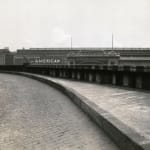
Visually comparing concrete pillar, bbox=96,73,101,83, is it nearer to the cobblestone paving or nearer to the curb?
the cobblestone paving

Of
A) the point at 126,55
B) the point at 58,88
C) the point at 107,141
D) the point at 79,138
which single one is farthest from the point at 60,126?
the point at 126,55

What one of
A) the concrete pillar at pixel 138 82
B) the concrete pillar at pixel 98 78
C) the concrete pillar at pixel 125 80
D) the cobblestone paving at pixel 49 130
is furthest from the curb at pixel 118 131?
the concrete pillar at pixel 98 78

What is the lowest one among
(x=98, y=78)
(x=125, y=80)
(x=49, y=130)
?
(x=49, y=130)

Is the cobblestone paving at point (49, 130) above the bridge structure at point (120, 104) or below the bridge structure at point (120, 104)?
below

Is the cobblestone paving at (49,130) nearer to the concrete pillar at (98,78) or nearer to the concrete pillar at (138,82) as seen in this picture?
the concrete pillar at (138,82)

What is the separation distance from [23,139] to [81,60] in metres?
102

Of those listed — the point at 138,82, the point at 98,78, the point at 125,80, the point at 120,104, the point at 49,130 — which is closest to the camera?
the point at 49,130

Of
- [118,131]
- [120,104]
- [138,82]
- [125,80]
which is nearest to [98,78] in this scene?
[125,80]

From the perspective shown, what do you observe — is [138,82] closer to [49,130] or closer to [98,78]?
[98,78]

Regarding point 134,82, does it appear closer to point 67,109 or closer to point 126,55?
point 67,109

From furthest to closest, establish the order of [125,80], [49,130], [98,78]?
[98,78] → [125,80] → [49,130]

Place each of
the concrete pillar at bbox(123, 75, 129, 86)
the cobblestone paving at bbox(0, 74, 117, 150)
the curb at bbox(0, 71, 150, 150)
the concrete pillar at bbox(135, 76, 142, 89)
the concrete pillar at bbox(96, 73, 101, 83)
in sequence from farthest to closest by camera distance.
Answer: the concrete pillar at bbox(96, 73, 101, 83), the concrete pillar at bbox(123, 75, 129, 86), the concrete pillar at bbox(135, 76, 142, 89), the cobblestone paving at bbox(0, 74, 117, 150), the curb at bbox(0, 71, 150, 150)

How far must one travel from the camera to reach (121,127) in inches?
211

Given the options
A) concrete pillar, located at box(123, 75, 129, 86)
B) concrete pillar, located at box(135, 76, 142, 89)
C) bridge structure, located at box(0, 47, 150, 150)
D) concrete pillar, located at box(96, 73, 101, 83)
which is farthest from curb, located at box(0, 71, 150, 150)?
concrete pillar, located at box(96, 73, 101, 83)
